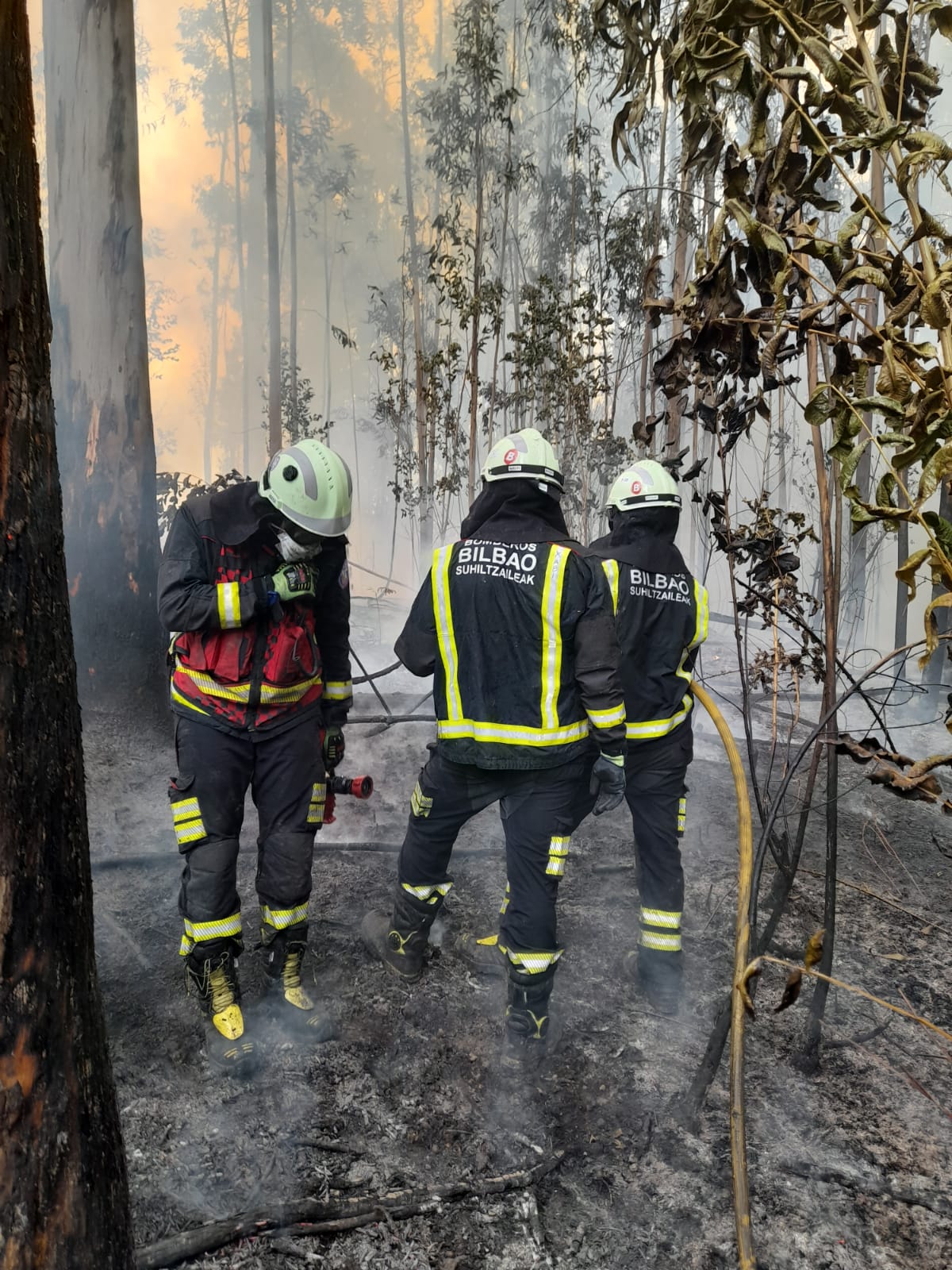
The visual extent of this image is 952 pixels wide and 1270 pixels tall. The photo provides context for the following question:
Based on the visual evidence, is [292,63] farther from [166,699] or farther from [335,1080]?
[335,1080]

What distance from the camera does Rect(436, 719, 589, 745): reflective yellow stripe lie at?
A: 10.1ft

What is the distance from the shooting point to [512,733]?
3.11m

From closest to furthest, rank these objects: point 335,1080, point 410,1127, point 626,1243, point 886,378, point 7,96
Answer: point 7,96 < point 886,378 < point 626,1243 < point 410,1127 < point 335,1080

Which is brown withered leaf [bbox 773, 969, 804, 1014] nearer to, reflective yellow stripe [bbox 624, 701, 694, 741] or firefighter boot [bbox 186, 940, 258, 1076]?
firefighter boot [bbox 186, 940, 258, 1076]

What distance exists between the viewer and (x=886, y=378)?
51.3 inches

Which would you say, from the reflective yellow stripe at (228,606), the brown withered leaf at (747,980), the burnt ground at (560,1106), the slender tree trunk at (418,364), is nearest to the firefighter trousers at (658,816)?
the burnt ground at (560,1106)

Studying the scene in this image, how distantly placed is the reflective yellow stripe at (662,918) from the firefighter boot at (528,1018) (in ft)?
2.06

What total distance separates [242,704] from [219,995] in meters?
1.03

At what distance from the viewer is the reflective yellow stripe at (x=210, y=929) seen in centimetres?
289

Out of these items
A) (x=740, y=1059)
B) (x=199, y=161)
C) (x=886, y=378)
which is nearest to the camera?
(x=886, y=378)

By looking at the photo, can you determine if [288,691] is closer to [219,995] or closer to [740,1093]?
[219,995]

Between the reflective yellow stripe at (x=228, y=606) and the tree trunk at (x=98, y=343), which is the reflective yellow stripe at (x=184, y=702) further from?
the tree trunk at (x=98, y=343)

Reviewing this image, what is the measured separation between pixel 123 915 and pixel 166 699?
6.69ft

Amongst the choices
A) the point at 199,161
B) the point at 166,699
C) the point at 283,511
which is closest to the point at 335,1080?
the point at 283,511
